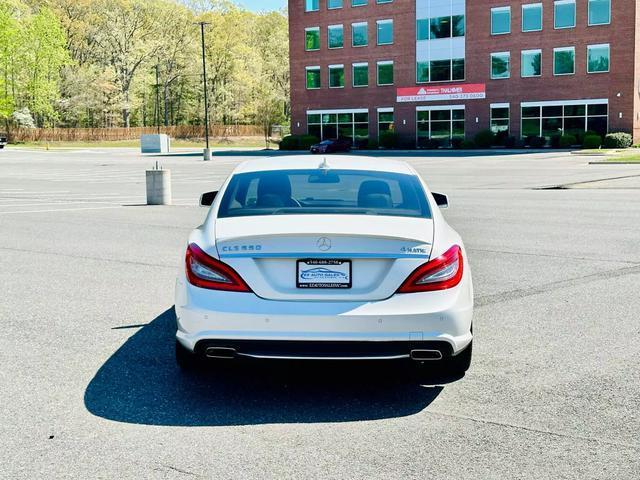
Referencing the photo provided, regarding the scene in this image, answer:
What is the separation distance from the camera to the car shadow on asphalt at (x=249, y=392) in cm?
537

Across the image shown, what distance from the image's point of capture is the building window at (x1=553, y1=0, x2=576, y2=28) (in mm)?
63312

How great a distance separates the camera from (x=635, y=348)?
6.93 meters

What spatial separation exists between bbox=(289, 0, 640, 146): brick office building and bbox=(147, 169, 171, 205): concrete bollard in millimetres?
46751

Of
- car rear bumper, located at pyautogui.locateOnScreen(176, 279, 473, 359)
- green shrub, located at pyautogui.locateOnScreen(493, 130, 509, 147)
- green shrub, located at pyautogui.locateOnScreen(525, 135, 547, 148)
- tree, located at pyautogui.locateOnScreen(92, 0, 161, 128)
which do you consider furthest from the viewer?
tree, located at pyautogui.locateOnScreen(92, 0, 161, 128)

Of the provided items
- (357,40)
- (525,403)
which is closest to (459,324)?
(525,403)

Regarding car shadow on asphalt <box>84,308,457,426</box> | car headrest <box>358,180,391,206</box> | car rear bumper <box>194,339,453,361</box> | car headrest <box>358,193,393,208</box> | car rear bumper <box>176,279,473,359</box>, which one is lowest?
car shadow on asphalt <box>84,308,457,426</box>

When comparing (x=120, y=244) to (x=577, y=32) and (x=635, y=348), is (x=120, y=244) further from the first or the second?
(x=577, y=32)

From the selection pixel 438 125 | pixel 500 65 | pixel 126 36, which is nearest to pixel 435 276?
pixel 500 65

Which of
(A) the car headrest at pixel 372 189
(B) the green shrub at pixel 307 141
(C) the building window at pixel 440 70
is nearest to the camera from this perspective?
(A) the car headrest at pixel 372 189

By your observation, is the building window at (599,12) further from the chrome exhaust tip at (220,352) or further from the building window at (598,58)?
the chrome exhaust tip at (220,352)

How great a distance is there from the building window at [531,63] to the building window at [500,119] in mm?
2736

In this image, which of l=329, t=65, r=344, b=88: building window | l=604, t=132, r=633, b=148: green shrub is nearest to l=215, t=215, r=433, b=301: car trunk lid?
l=604, t=132, r=633, b=148: green shrub

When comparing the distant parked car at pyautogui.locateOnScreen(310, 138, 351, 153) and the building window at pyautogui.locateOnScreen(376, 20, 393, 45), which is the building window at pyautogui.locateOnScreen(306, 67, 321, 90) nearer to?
the building window at pyautogui.locateOnScreen(376, 20, 393, 45)

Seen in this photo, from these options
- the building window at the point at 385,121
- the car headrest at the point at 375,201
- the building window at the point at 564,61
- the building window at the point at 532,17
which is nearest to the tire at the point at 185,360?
the car headrest at the point at 375,201
